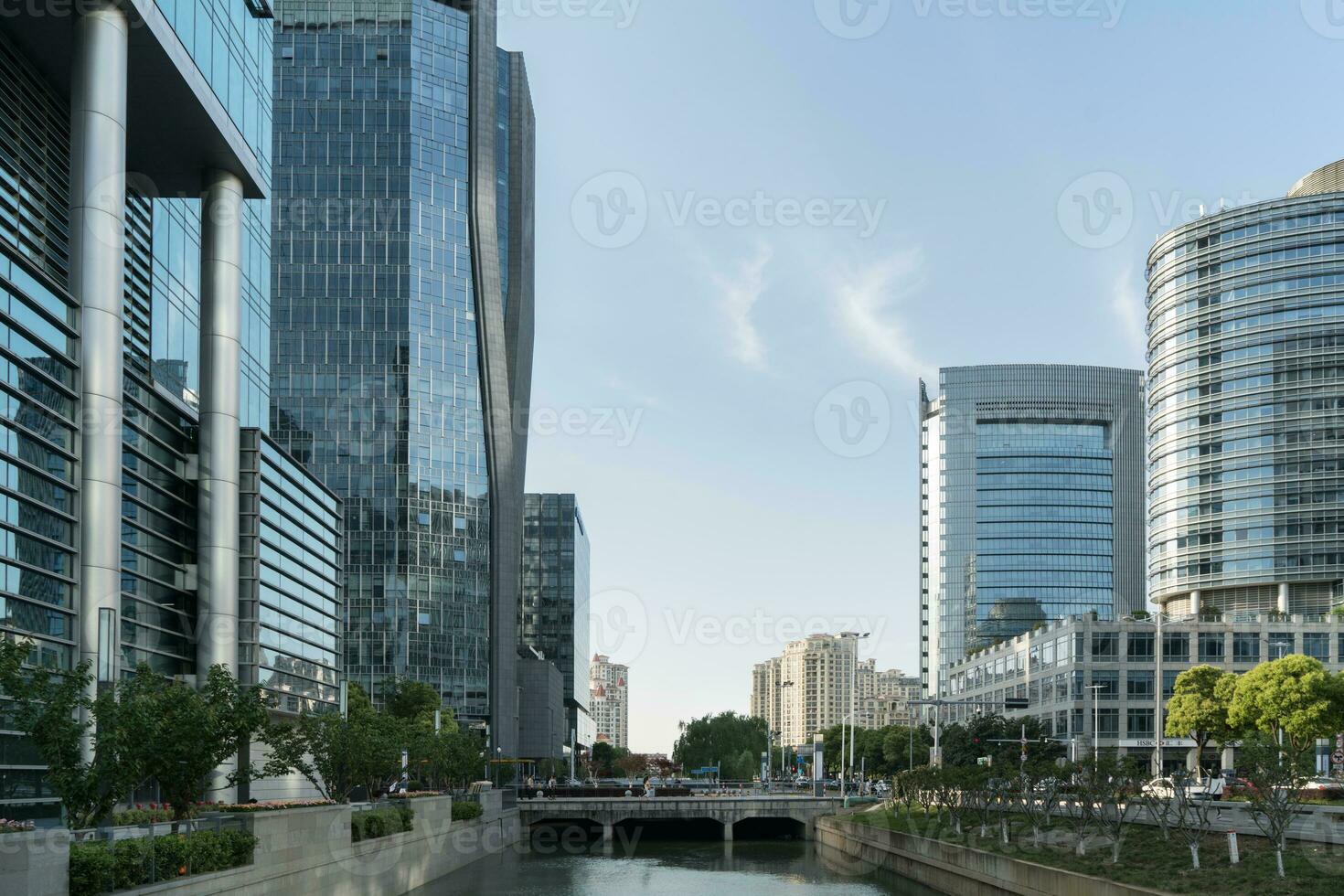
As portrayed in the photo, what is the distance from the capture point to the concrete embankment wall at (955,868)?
159 ft

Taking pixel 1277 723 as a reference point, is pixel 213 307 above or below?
above

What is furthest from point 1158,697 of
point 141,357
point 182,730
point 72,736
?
point 72,736

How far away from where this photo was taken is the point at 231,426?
65438 millimetres

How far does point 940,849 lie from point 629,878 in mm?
17548

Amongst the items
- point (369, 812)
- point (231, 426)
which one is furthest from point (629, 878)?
point (231, 426)

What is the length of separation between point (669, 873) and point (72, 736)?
2077 inches

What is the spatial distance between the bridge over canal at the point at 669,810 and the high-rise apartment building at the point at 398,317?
1727 inches

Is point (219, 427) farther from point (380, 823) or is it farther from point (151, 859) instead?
point (151, 859)

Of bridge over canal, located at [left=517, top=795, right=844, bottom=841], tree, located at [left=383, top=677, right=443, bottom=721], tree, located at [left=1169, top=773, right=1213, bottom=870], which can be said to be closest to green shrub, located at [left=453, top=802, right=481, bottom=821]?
bridge over canal, located at [left=517, top=795, right=844, bottom=841]

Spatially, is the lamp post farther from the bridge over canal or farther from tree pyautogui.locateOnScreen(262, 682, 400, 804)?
tree pyautogui.locateOnScreen(262, 682, 400, 804)

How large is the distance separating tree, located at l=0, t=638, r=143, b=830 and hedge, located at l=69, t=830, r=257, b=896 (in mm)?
2243

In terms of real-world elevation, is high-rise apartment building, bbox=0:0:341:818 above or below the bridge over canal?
above

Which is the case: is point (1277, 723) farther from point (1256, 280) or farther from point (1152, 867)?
point (1256, 280)

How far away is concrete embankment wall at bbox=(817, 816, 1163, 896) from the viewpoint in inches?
1909
